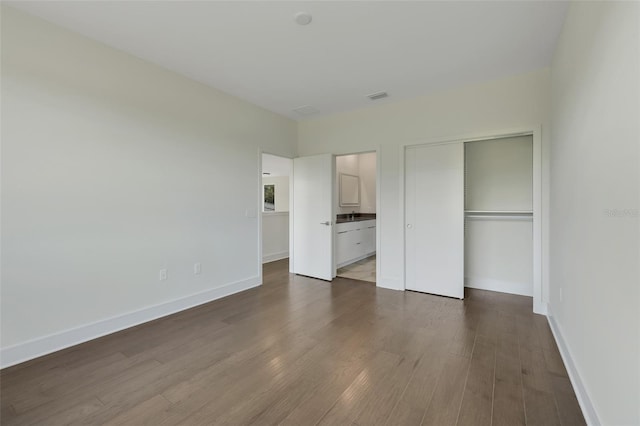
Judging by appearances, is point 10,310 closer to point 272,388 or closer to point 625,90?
point 272,388

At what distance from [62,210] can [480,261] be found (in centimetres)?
485

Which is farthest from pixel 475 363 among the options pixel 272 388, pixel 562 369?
pixel 272 388

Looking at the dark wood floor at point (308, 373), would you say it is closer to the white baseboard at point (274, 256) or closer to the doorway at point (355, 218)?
the doorway at point (355, 218)

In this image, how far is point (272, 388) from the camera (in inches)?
73.0

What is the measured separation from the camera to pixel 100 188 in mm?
2590

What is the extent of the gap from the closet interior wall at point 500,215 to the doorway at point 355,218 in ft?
5.23

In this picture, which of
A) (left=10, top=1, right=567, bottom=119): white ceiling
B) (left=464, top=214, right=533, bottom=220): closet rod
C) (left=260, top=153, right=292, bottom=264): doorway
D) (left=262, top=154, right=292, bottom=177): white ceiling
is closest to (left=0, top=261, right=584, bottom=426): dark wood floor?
(left=464, top=214, right=533, bottom=220): closet rod

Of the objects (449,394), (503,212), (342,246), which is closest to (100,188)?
(449,394)

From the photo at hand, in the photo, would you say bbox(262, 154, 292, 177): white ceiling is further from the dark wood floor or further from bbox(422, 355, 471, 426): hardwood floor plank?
bbox(422, 355, 471, 426): hardwood floor plank

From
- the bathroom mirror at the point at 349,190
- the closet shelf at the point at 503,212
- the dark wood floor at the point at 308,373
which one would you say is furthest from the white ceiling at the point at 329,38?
the bathroom mirror at the point at 349,190

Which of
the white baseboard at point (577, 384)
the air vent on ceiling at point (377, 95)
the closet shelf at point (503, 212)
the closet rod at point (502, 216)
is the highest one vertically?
the air vent on ceiling at point (377, 95)

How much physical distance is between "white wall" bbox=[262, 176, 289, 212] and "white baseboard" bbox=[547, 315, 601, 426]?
6.91 meters

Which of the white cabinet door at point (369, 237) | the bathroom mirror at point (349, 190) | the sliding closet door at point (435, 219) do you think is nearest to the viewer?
the sliding closet door at point (435, 219)

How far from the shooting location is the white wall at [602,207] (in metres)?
1.08
